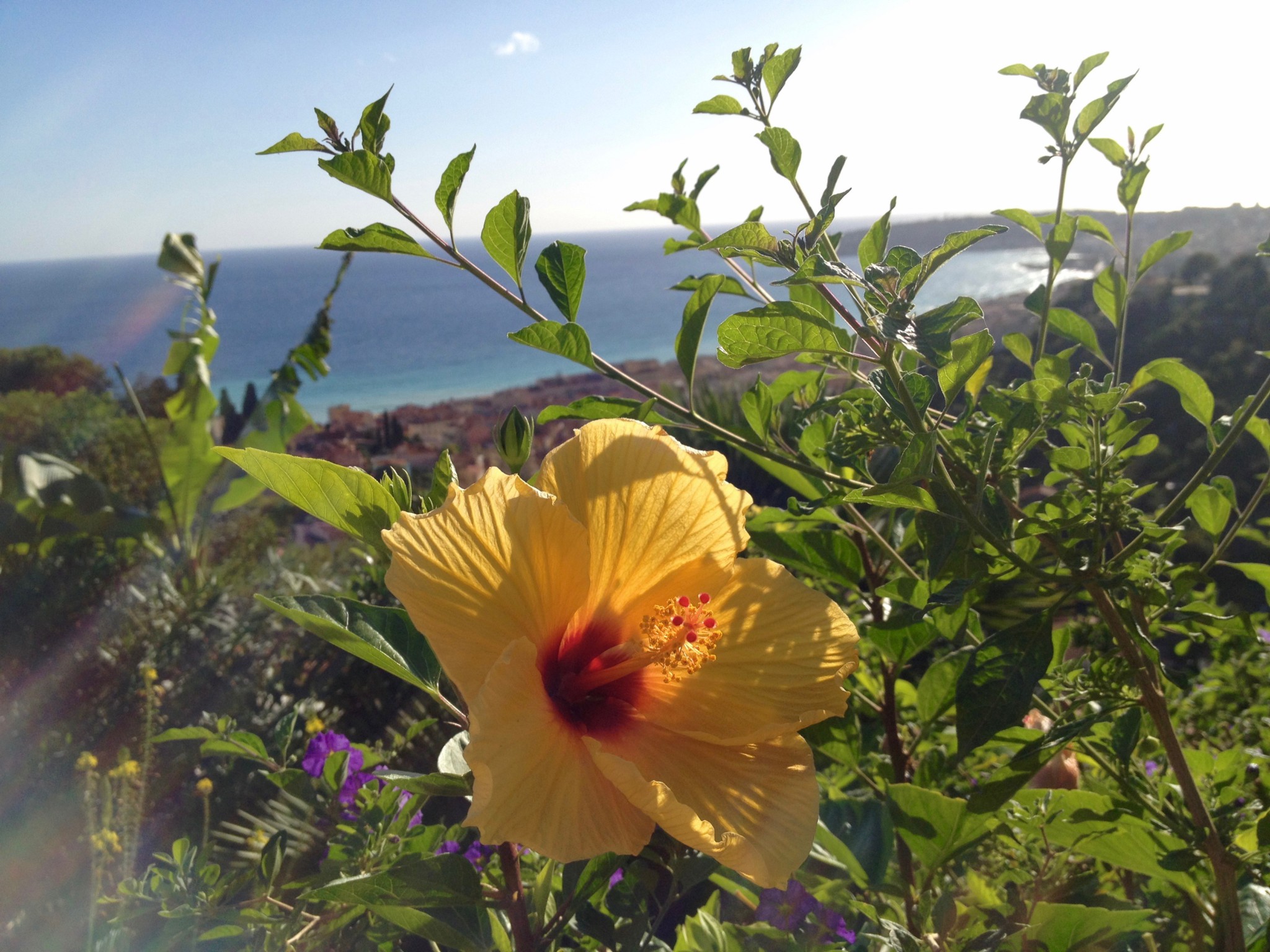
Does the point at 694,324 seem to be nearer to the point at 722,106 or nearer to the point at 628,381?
the point at 628,381

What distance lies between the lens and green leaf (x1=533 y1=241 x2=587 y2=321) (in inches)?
25.2

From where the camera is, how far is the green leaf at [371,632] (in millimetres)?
501

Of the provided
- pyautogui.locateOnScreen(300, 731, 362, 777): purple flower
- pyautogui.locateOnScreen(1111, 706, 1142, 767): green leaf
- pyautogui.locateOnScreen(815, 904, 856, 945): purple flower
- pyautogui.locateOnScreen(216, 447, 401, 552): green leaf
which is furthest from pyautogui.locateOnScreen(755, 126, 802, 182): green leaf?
pyautogui.locateOnScreen(300, 731, 362, 777): purple flower

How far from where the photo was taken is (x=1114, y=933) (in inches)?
24.3

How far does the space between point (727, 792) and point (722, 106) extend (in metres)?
0.59

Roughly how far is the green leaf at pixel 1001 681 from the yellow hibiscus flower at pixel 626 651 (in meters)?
0.08

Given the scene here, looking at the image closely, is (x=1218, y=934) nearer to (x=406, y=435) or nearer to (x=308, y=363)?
(x=308, y=363)

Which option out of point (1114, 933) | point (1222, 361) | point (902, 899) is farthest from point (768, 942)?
point (1222, 361)

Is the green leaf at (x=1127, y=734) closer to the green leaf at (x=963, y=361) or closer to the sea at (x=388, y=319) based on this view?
the green leaf at (x=963, y=361)

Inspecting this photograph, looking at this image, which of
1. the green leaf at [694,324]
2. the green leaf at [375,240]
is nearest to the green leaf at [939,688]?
the green leaf at [694,324]

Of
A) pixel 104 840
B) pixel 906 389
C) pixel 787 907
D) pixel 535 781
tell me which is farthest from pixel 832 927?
pixel 104 840

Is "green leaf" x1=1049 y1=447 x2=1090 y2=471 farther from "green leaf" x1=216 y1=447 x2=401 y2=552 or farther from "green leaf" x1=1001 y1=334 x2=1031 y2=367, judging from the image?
"green leaf" x1=216 y1=447 x2=401 y2=552

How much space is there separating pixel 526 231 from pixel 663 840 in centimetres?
52

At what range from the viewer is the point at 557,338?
60 centimetres
